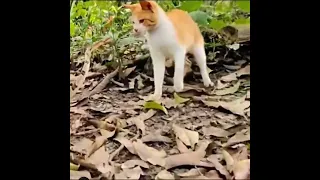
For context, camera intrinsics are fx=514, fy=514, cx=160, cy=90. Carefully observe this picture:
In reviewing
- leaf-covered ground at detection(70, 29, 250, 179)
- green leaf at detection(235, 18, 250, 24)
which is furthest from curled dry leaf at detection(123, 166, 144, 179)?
green leaf at detection(235, 18, 250, 24)

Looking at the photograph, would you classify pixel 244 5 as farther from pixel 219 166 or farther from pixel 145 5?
pixel 219 166

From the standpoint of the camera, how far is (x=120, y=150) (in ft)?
3.13

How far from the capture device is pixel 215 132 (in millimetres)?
964

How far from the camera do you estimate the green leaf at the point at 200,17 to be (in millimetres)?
989

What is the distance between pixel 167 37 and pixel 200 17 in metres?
0.08

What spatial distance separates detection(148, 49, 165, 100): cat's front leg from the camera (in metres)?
0.99

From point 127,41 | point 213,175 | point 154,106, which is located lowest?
point 213,175

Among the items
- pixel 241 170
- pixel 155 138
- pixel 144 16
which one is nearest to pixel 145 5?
pixel 144 16

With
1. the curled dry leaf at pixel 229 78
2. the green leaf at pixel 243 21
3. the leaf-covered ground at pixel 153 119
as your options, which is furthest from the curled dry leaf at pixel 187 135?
the green leaf at pixel 243 21

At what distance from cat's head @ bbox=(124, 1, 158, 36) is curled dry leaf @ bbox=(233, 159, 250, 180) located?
0.99 ft
